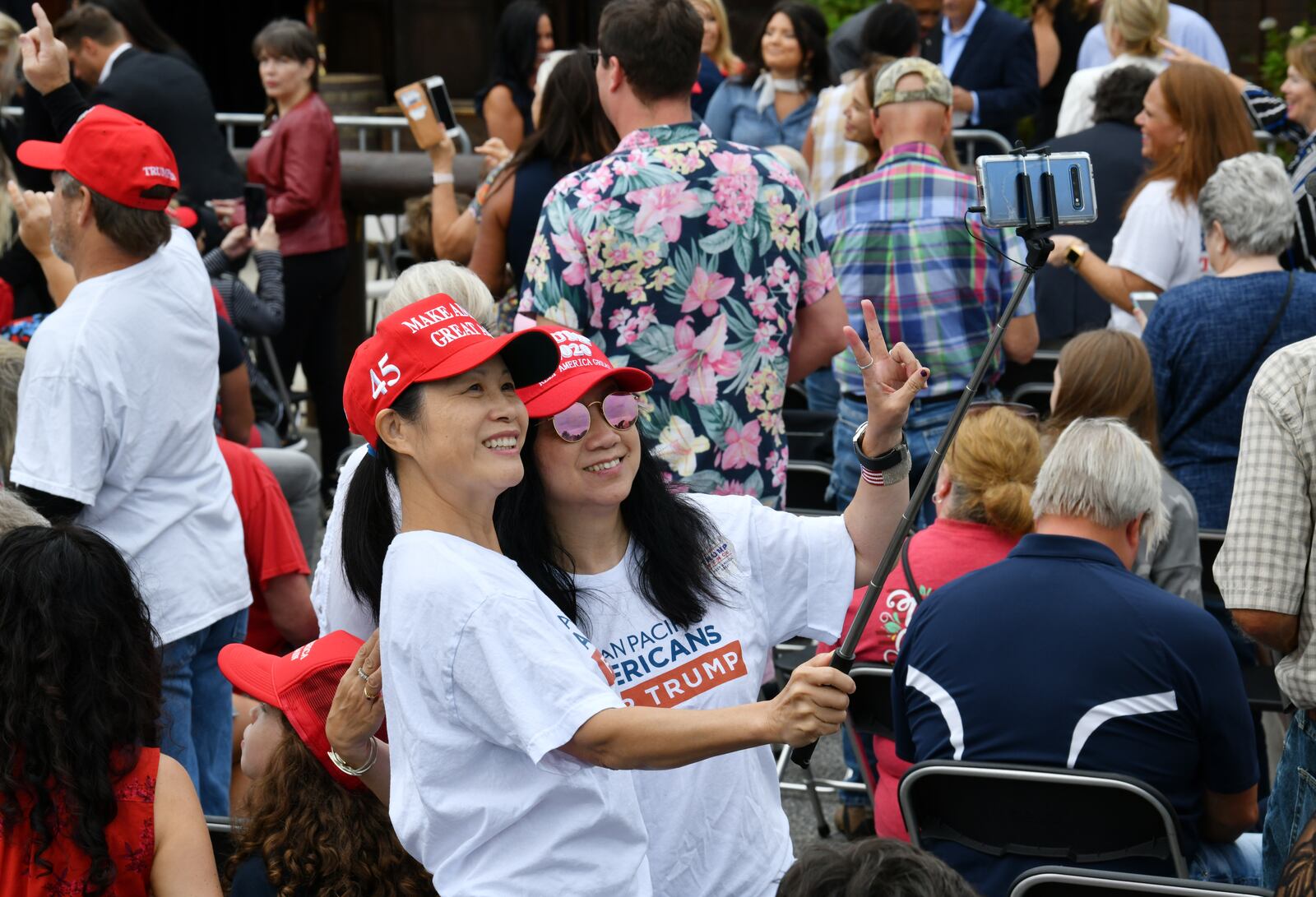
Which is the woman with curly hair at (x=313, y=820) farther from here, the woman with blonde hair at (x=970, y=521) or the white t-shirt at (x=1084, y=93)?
the white t-shirt at (x=1084, y=93)

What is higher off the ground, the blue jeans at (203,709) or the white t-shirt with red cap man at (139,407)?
the white t-shirt with red cap man at (139,407)

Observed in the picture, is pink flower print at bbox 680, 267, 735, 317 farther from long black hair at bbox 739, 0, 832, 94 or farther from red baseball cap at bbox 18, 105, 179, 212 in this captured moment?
long black hair at bbox 739, 0, 832, 94

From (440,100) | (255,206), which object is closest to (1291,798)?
(440,100)

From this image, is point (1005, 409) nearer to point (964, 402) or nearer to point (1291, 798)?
point (1291, 798)

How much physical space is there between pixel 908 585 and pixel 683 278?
891 mm

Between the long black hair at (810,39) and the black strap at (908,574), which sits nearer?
the black strap at (908,574)

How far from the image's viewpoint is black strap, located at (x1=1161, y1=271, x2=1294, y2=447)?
4.32 meters

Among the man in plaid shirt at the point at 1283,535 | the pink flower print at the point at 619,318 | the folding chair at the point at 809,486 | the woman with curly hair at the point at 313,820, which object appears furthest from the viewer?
the folding chair at the point at 809,486

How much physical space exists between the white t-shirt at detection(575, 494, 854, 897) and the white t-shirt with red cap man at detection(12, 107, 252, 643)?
4.50ft

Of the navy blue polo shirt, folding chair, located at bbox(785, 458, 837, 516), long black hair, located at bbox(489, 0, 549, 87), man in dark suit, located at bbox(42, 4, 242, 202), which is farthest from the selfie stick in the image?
long black hair, located at bbox(489, 0, 549, 87)

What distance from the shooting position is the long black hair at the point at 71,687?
2266 mm

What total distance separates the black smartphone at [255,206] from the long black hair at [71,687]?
3.30 m

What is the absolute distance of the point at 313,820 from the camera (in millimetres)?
2367

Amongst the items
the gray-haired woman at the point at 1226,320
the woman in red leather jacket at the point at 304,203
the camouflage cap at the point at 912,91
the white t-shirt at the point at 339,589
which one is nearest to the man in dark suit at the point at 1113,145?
the camouflage cap at the point at 912,91
